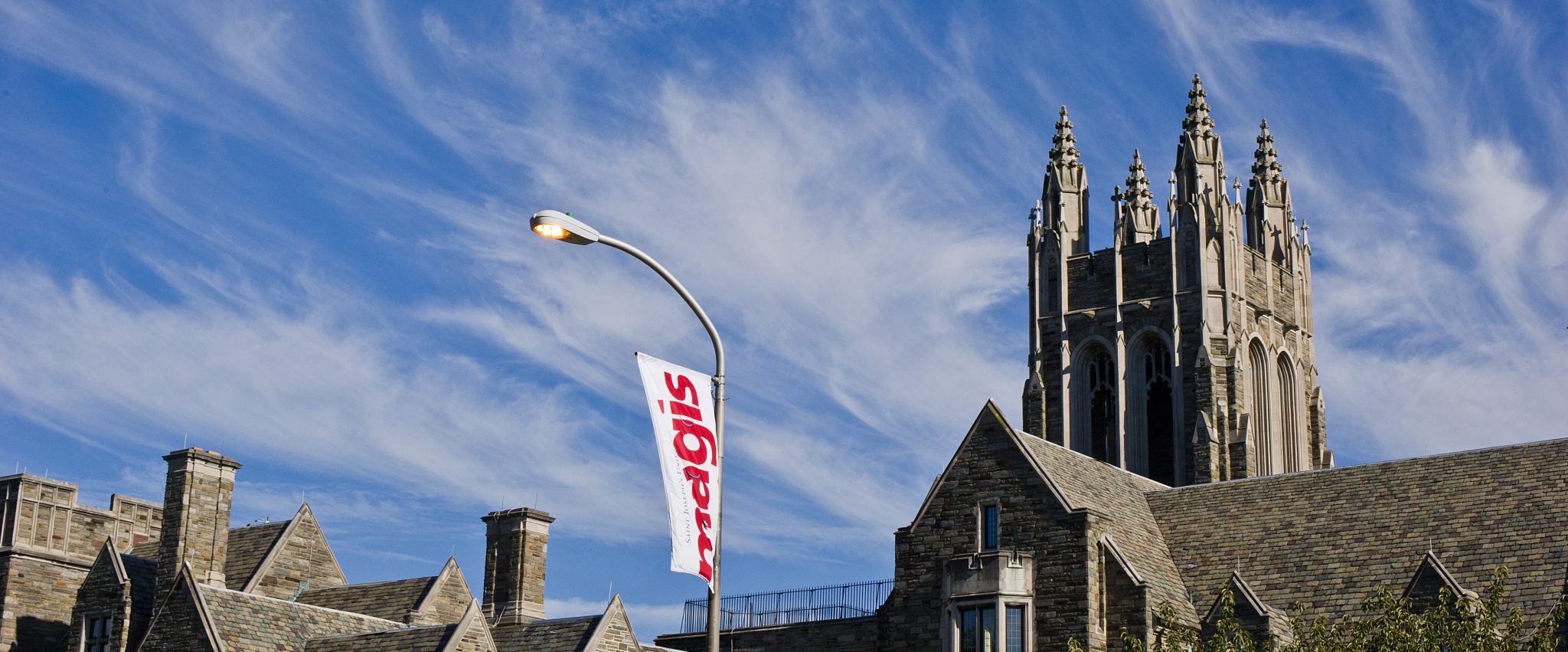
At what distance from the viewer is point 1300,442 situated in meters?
67.3

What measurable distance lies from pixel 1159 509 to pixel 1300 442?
19.9 metres

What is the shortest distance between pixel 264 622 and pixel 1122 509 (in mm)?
19679

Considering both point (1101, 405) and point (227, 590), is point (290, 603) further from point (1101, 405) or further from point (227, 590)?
point (1101, 405)

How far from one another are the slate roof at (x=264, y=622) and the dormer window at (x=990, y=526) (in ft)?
42.9

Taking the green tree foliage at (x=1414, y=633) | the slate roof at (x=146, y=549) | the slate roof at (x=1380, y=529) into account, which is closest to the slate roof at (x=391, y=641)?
the slate roof at (x=146, y=549)

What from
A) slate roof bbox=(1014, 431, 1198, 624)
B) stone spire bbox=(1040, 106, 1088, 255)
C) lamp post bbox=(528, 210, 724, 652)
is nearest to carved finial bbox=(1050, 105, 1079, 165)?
stone spire bbox=(1040, 106, 1088, 255)

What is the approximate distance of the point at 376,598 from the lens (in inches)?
1775

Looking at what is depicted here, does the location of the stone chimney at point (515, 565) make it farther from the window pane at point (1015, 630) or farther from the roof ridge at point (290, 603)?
the window pane at point (1015, 630)

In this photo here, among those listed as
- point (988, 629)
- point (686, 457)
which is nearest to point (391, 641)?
point (988, 629)

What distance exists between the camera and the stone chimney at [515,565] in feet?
142

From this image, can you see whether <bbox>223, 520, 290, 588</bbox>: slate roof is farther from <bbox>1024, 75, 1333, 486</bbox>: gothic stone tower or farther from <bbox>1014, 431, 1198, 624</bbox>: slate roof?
<bbox>1024, 75, 1333, 486</bbox>: gothic stone tower

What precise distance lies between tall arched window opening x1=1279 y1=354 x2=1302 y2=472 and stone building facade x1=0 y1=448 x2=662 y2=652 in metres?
31.7

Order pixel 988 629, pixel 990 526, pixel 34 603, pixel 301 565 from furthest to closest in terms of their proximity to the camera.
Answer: pixel 301 565 → pixel 34 603 → pixel 990 526 → pixel 988 629

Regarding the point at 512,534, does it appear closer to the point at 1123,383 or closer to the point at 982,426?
the point at 982,426
